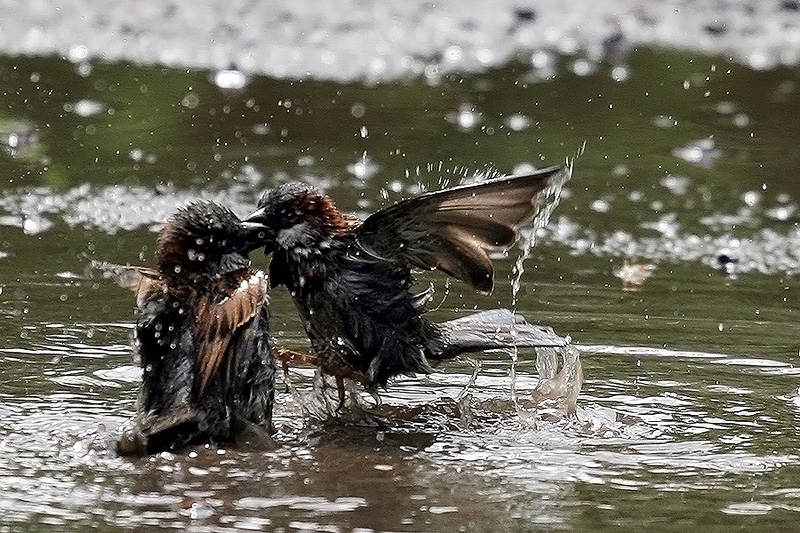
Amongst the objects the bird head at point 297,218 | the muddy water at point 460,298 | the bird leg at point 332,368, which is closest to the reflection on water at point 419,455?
the muddy water at point 460,298

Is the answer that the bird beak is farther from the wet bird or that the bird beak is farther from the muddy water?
the muddy water

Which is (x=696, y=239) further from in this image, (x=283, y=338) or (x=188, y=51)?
(x=188, y=51)

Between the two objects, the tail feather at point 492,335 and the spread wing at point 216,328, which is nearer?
the spread wing at point 216,328

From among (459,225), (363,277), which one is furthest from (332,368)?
(459,225)

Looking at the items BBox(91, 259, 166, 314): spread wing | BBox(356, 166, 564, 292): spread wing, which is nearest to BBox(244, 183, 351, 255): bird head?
BBox(356, 166, 564, 292): spread wing

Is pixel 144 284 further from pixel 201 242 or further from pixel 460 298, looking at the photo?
pixel 460 298

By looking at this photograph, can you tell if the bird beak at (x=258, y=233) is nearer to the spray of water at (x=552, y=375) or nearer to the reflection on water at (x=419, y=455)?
the reflection on water at (x=419, y=455)
